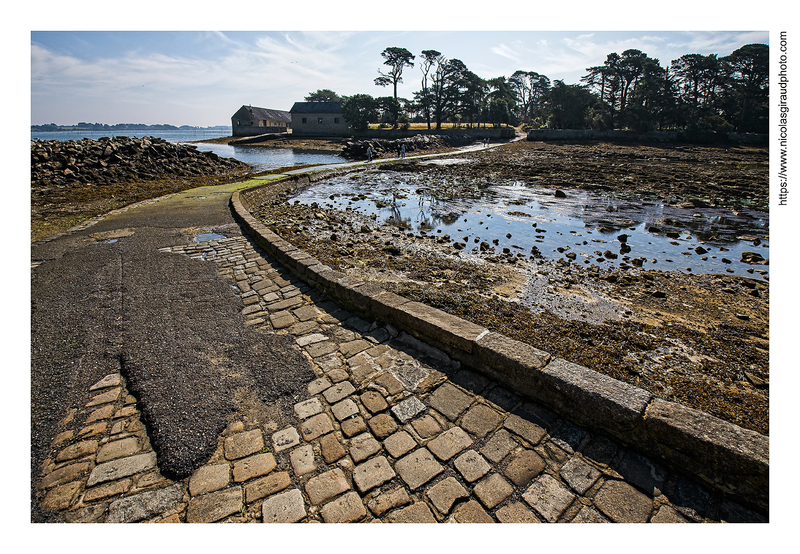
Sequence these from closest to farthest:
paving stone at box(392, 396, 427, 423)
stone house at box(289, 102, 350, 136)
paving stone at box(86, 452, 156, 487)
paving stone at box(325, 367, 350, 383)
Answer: paving stone at box(86, 452, 156, 487) < paving stone at box(392, 396, 427, 423) < paving stone at box(325, 367, 350, 383) < stone house at box(289, 102, 350, 136)

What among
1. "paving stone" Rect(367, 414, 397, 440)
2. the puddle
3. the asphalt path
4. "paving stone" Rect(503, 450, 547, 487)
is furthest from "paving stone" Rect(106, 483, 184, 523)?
the puddle

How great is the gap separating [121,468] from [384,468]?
1.69 m

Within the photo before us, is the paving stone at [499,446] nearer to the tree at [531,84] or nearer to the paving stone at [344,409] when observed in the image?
the paving stone at [344,409]

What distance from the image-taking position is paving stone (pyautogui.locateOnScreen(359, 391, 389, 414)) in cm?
292

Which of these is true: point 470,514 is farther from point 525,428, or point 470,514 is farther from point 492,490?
point 525,428

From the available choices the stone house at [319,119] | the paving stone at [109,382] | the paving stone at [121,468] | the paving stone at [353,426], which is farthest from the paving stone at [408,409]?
the stone house at [319,119]

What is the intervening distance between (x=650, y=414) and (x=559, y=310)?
2.88m

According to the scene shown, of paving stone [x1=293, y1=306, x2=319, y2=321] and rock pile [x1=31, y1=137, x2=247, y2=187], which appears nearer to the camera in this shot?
paving stone [x1=293, y1=306, x2=319, y2=321]

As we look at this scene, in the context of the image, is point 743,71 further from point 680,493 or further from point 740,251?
point 680,493

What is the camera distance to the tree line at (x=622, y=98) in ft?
132

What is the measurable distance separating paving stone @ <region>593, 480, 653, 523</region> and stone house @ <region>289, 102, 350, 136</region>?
6776cm

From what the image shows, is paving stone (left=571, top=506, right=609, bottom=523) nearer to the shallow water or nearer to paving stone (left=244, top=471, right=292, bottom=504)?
paving stone (left=244, top=471, right=292, bottom=504)

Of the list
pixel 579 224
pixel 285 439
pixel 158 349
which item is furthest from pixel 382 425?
pixel 579 224

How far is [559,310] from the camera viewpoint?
5.20 m
